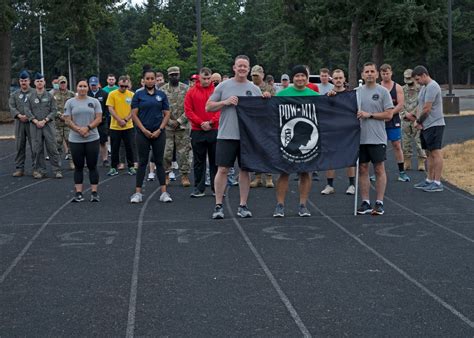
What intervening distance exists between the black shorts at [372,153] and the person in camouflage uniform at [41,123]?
6985 mm

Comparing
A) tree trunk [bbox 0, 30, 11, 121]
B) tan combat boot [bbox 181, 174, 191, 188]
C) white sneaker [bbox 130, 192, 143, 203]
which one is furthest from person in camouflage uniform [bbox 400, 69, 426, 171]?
tree trunk [bbox 0, 30, 11, 121]

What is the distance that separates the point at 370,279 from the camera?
7.05m

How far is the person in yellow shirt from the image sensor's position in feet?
50.5

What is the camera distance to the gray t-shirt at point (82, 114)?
12.1 m

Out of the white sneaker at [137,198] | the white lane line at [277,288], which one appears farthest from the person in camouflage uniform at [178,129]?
the white lane line at [277,288]

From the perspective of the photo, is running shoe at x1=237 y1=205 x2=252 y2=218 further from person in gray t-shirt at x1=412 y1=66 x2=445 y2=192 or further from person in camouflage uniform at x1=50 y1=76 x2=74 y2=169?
person in camouflage uniform at x1=50 y1=76 x2=74 y2=169

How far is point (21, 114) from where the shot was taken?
626 inches

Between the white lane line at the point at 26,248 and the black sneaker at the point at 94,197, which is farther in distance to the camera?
the black sneaker at the point at 94,197

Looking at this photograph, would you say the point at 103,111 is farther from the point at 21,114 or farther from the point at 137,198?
the point at 137,198

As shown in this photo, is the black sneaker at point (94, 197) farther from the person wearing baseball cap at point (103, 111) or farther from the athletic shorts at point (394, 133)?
the person wearing baseball cap at point (103, 111)

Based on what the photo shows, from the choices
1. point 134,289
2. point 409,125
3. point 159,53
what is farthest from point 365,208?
point 159,53

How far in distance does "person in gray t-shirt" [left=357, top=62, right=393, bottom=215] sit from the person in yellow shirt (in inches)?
229

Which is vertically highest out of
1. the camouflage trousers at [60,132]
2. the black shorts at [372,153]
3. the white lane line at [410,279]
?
the camouflage trousers at [60,132]

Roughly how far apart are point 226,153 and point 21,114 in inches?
270
